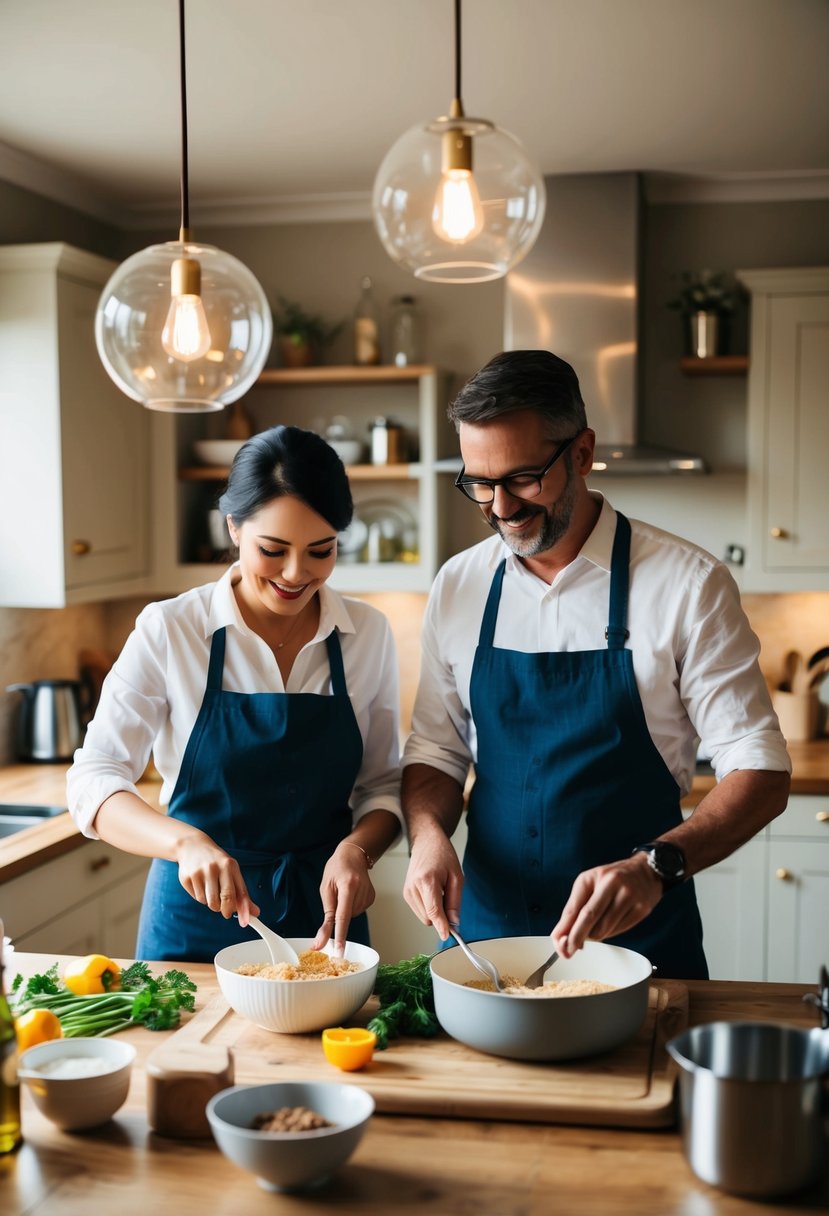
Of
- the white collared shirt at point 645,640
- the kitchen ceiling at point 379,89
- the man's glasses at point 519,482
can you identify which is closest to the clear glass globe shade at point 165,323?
the man's glasses at point 519,482

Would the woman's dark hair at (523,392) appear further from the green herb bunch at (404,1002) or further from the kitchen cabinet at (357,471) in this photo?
the kitchen cabinet at (357,471)

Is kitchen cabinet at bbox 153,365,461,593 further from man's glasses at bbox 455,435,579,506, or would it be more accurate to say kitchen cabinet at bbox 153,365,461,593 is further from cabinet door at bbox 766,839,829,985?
man's glasses at bbox 455,435,579,506

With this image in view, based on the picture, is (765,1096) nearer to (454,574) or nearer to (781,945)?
(454,574)

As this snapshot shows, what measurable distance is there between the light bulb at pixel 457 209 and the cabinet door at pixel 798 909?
8.58 feet

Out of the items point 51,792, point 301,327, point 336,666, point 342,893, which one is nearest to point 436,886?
point 342,893

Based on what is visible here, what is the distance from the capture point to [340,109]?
330cm

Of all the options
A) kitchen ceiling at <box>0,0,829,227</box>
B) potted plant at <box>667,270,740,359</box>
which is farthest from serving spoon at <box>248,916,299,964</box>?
potted plant at <box>667,270,740,359</box>

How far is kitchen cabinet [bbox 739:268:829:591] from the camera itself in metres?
3.81

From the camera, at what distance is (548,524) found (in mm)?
2012

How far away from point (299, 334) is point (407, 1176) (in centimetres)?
334

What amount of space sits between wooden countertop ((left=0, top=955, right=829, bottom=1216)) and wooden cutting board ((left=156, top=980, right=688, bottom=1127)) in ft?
0.07

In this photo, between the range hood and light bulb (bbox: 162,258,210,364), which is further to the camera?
the range hood

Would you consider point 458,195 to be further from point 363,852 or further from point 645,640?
point 363,852

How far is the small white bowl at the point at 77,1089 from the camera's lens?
4.46 ft
